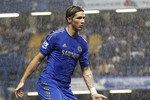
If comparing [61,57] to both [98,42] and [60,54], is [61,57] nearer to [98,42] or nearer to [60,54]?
[60,54]

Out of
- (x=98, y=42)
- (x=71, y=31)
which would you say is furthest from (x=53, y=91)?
(x=98, y=42)

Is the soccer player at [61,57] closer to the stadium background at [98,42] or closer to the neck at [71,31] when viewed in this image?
the neck at [71,31]

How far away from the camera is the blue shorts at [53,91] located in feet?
15.4

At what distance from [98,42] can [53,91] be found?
4.65 m

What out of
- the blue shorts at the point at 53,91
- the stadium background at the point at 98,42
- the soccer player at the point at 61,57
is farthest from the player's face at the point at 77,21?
the stadium background at the point at 98,42

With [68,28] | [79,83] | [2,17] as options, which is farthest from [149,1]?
[68,28]

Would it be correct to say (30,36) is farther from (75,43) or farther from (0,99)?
(75,43)

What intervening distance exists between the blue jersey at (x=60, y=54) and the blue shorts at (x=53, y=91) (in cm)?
5

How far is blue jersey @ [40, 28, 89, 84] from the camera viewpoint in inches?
188

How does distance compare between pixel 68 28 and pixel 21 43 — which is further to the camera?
pixel 21 43

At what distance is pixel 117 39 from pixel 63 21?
0.94 metres

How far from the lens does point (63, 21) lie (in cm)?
939

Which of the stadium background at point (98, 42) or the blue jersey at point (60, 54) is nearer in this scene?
the blue jersey at point (60, 54)

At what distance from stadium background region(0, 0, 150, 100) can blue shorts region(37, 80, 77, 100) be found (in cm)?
440
